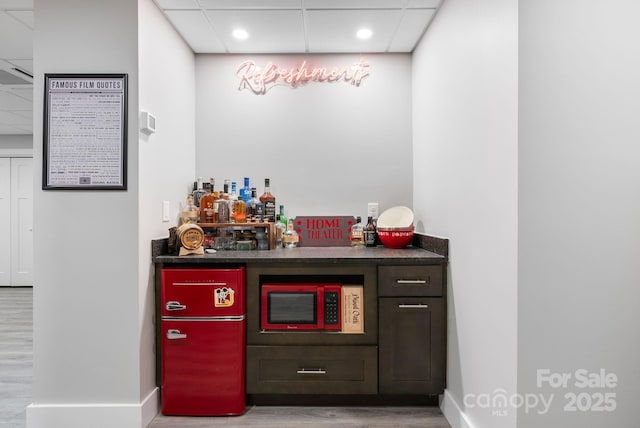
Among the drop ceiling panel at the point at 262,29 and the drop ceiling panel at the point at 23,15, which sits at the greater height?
the drop ceiling panel at the point at 262,29

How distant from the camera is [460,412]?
2.06 meters

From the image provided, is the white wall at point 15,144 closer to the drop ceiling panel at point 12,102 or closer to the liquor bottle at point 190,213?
the drop ceiling panel at point 12,102

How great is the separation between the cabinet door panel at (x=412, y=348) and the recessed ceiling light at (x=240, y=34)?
85.1 inches

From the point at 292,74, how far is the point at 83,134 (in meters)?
1.61

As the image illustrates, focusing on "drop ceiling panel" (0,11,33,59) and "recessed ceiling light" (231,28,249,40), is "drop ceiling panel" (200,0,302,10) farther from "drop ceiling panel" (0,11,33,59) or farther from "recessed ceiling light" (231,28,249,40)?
"drop ceiling panel" (0,11,33,59)

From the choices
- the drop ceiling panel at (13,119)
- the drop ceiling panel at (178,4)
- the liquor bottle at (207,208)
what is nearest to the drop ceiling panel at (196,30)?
the drop ceiling panel at (178,4)

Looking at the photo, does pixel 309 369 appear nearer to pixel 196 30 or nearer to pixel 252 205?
pixel 252 205

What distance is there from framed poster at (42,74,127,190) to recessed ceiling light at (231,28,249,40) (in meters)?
0.94

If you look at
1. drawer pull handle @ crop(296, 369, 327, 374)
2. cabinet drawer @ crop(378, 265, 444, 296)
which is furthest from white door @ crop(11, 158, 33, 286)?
cabinet drawer @ crop(378, 265, 444, 296)

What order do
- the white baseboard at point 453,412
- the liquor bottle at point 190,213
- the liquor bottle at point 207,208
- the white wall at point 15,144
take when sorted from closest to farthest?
the white baseboard at point 453,412
the liquor bottle at point 190,213
the liquor bottle at point 207,208
the white wall at point 15,144

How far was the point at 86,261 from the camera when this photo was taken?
7.08 ft

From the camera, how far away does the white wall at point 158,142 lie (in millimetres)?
2217

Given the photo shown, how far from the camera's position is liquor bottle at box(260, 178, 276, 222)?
2928 mm

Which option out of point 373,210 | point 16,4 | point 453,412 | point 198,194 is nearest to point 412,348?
point 453,412
